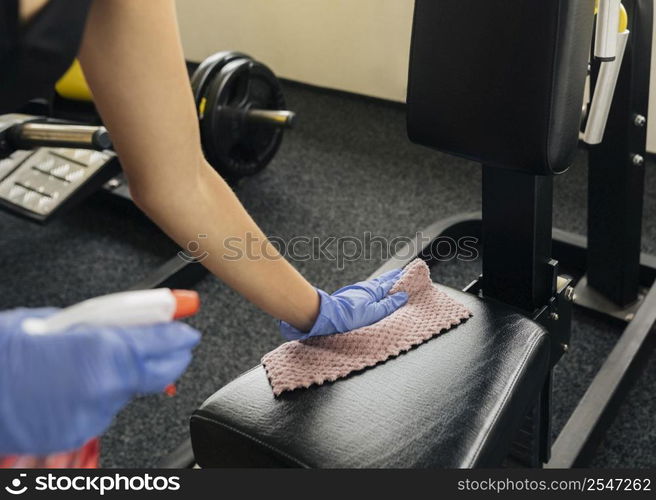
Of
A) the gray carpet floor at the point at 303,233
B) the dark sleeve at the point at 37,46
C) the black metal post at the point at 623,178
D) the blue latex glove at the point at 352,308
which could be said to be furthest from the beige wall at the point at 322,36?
Answer: the dark sleeve at the point at 37,46

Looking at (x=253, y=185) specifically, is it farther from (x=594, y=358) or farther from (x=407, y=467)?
(x=407, y=467)

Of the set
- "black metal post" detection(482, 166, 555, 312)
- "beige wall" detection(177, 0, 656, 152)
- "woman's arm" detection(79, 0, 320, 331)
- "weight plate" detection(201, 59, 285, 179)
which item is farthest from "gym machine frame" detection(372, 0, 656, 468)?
"beige wall" detection(177, 0, 656, 152)

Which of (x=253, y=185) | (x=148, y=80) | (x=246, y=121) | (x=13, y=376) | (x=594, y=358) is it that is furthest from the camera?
(x=253, y=185)

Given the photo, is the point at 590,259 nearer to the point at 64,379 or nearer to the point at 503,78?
the point at 503,78

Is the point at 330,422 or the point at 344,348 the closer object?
the point at 330,422

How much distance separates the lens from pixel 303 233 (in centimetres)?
212

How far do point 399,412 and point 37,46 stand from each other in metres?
0.55

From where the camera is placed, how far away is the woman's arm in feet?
2.41

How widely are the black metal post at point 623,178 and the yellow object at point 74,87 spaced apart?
1.64m

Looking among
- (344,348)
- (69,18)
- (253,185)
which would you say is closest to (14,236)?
(253,185)

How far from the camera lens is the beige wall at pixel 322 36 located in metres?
2.77

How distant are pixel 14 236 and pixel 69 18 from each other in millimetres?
1807

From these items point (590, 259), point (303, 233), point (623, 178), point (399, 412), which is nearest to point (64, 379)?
point (399, 412)

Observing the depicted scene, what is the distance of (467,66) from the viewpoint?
3.07 ft
